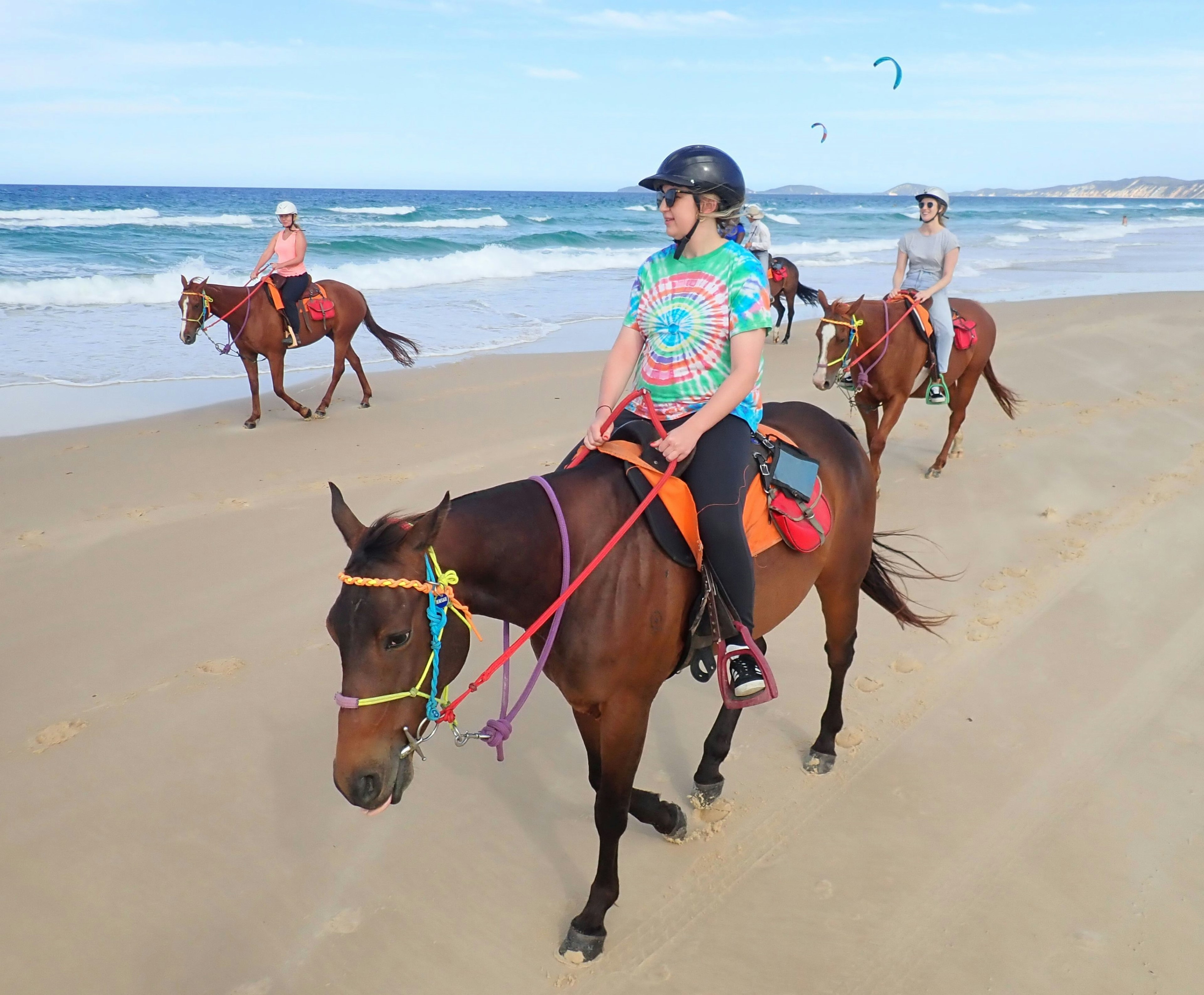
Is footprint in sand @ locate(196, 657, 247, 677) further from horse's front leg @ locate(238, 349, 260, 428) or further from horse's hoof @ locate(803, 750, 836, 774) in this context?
horse's front leg @ locate(238, 349, 260, 428)

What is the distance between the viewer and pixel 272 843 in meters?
3.19

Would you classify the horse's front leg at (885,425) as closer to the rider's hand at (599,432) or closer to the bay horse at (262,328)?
the rider's hand at (599,432)

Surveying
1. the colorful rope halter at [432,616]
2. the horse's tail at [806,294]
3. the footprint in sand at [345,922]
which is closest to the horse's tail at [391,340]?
the horse's tail at [806,294]

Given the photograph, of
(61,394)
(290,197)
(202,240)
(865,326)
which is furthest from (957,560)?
(290,197)

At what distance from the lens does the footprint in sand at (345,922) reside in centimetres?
283

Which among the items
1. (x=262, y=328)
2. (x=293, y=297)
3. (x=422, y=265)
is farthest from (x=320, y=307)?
(x=422, y=265)

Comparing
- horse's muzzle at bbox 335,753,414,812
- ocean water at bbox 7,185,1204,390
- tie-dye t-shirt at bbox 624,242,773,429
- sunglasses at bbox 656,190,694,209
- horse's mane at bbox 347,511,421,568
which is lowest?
ocean water at bbox 7,185,1204,390

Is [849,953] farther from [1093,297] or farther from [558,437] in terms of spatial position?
[1093,297]


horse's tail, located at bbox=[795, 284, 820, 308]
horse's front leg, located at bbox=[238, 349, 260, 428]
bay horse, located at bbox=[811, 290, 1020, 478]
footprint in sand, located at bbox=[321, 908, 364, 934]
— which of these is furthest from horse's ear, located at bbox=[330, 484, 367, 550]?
horse's tail, located at bbox=[795, 284, 820, 308]

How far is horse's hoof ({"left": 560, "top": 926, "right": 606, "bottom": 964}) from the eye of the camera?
2.75 metres

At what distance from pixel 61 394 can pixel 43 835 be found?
7.33 meters

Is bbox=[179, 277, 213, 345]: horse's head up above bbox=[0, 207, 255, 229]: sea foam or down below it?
above

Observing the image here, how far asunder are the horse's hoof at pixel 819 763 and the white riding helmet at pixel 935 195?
4804 mm

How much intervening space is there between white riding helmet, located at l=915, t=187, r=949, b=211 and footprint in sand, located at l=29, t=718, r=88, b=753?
6529 mm
